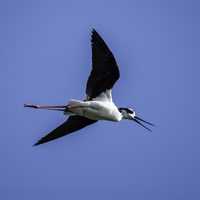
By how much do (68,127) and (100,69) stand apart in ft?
5.49

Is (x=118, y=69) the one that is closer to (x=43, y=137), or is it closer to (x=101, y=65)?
(x=101, y=65)

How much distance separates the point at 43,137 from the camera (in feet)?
58.6

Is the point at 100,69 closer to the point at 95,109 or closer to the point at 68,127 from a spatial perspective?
the point at 95,109

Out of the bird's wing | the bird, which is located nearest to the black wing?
the bird

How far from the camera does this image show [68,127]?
17969 millimetres

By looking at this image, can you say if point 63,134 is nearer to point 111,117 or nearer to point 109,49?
point 111,117

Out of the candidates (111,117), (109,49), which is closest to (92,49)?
(109,49)

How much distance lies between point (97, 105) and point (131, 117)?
1.23 metres

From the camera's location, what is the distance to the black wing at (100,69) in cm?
1668

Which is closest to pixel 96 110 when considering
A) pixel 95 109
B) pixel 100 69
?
pixel 95 109

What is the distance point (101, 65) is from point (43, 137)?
2093 mm

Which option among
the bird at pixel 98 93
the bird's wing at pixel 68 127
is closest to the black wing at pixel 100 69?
the bird at pixel 98 93

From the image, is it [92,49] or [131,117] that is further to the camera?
[131,117]

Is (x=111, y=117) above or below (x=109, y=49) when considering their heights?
below
